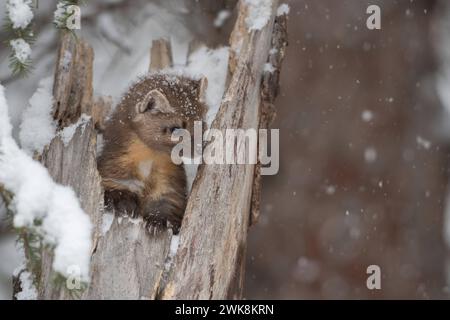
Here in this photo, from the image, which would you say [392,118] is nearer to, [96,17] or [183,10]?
[183,10]

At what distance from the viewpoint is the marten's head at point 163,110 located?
374 cm

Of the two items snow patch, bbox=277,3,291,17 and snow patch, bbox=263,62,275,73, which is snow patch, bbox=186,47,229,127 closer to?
snow patch, bbox=263,62,275,73

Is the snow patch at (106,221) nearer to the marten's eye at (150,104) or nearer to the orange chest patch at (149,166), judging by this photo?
the orange chest patch at (149,166)

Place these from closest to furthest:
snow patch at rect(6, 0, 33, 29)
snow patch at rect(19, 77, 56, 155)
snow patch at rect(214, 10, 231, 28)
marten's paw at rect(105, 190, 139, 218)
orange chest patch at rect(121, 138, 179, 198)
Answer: snow patch at rect(6, 0, 33, 29) → marten's paw at rect(105, 190, 139, 218) → snow patch at rect(19, 77, 56, 155) → orange chest patch at rect(121, 138, 179, 198) → snow patch at rect(214, 10, 231, 28)

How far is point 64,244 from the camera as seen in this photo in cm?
238

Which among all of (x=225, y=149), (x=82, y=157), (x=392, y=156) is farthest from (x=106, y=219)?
(x=392, y=156)

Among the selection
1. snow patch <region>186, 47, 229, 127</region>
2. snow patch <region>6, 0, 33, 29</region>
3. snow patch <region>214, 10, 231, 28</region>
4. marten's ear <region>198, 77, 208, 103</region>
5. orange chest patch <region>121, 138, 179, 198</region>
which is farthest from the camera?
snow patch <region>214, 10, 231, 28</region>

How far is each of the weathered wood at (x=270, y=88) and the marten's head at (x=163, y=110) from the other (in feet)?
1.08

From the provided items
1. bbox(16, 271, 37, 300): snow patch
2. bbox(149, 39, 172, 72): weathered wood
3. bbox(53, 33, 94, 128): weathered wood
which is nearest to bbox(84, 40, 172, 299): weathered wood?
bbox(16, 271, 37, 300): snow patch

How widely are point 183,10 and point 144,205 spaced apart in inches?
76.5

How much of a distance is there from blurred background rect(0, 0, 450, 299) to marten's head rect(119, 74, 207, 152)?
3.28 ft

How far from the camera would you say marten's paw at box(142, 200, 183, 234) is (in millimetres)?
3271

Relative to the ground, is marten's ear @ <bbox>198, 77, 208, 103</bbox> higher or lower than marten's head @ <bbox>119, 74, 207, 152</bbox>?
higher
